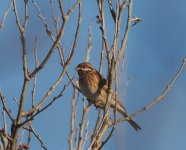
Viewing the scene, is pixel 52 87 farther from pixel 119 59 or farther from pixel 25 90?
pixel 119 59

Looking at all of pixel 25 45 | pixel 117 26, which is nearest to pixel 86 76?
pixel 117 26

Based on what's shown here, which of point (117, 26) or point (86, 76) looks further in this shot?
point (86, 76)

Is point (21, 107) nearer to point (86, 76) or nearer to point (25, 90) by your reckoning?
point (25, 90)

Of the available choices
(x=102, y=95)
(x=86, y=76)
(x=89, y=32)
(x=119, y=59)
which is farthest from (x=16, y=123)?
(x=86, y=76)

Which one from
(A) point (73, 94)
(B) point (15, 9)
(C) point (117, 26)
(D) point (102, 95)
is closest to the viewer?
(B) point (15, 9)

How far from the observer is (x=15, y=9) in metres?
3.44

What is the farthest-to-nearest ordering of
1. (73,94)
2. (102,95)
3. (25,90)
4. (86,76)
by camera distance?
(86,76) → (102,95) → (73,94) → (25,90)

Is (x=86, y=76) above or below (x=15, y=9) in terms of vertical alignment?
above

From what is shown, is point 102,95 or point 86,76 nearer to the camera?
point 102,95

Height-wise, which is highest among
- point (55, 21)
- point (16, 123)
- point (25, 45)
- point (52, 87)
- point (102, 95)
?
point (102, 95)

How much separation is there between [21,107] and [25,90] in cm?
13

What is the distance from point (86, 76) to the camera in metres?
7.42

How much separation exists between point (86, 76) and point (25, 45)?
410 cm

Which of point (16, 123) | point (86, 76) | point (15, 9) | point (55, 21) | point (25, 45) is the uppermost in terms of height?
point (86, 76)
